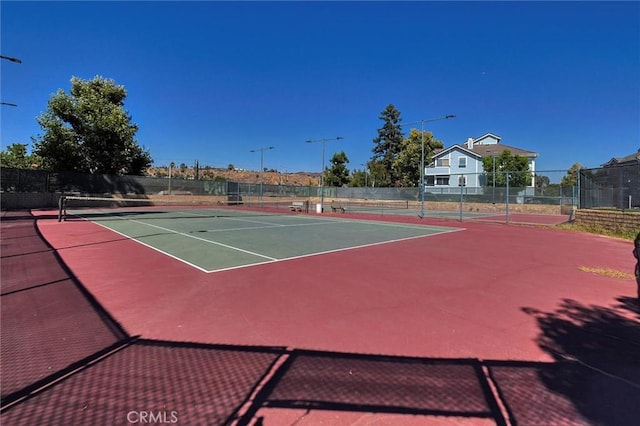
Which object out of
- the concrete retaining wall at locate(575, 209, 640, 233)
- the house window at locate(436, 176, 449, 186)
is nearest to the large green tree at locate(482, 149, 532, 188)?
the house window at locate(436, 176, 449, 186)

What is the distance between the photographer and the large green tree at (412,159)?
207ft

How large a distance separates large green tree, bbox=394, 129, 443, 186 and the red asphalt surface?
54157 mm

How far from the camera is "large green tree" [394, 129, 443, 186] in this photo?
→ 63062 mm

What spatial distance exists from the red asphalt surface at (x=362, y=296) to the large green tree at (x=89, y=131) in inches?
1119

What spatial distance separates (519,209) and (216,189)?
36553 mm

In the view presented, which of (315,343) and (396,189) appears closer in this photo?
(315,343)

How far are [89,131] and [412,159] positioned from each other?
4951 centimetres

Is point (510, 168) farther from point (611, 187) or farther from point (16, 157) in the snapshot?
point (16, 157)

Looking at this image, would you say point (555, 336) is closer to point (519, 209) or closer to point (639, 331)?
point (639, 331)

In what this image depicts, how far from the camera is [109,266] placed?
8.24 m

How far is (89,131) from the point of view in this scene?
33.7 m

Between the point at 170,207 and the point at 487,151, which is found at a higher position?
the point at 487,151

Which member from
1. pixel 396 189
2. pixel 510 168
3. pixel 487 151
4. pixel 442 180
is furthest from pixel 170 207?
pixel 487 151

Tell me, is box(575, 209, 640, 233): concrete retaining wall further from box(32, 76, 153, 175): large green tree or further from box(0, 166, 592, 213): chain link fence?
box(32, 76, 153, 175): large green tree
